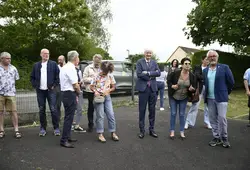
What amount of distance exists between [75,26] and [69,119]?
17.6 metres

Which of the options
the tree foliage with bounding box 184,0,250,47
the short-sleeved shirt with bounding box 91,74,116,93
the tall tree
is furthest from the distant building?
the short-sleeved shirt with bounding box 91,74,116,93

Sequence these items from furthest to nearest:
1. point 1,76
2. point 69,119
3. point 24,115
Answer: point 24,115, point 1,76, point 69,119

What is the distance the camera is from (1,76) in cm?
520

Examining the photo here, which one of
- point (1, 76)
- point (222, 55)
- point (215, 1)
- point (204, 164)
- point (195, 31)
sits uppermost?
point (215, 1)

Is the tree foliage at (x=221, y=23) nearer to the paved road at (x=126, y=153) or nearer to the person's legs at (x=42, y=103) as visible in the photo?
the paved road at (x=126, y=153)

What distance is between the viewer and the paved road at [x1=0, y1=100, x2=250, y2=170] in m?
3.85

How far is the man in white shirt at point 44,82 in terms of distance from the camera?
531 cm

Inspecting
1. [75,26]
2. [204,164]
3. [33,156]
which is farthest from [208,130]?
[75,26]

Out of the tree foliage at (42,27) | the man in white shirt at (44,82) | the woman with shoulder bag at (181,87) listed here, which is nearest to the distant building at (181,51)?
the tree foliage at (42,27)

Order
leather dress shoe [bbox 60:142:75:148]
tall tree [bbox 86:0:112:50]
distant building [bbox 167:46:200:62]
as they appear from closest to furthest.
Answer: leather dress shoe [bbox 60:142:75:148], tall tree [bbox 86:0:112:50], distant building [bbox 167:46:200:62]

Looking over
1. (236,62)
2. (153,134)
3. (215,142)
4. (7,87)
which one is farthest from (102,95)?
(236,62)

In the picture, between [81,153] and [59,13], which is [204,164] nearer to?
[81,153]

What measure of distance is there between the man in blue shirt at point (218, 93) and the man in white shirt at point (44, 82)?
335 centimetres

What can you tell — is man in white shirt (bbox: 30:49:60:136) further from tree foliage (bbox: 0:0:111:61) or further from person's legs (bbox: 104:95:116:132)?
tree foliage (bbox: 0:0:111:61)
